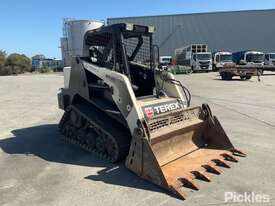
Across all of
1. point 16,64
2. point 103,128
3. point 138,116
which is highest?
point 16,64

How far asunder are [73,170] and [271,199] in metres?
3.24

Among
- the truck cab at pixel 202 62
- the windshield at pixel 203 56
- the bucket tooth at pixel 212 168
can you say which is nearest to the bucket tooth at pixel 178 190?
the bucket tooth at pixel 212 168

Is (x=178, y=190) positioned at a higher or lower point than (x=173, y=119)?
lower

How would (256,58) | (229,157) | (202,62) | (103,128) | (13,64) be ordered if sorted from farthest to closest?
(13,64) → (202,62) → (256,58) → (103,128) → (229,157)

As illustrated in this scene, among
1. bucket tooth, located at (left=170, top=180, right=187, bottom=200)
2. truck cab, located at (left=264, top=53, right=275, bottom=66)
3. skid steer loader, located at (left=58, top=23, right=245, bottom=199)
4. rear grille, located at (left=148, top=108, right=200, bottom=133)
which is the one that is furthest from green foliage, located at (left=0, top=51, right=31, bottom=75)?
bucket tooth, located at (left=170, top=180, right=187, bottom=200)

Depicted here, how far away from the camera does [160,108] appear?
717cm

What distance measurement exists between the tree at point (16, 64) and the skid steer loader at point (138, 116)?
60.5m

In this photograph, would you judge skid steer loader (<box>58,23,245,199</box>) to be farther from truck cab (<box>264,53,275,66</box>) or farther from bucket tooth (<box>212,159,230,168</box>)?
truck cab (<box>264,53,275,66</box>)

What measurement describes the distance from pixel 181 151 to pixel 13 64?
6353 centimetres

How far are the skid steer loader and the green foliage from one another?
60570 millimetres

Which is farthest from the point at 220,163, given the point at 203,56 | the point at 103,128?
the point at 203,56
